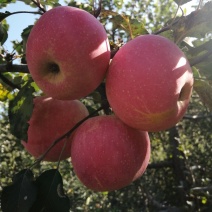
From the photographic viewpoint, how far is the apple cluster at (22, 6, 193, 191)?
3.17ft

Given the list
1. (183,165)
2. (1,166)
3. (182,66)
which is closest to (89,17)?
(182,66)

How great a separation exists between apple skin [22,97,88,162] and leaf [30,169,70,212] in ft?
0.80

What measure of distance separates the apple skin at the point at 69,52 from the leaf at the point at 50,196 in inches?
11.2

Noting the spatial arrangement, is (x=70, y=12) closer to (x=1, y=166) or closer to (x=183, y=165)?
(x=1, y=166)

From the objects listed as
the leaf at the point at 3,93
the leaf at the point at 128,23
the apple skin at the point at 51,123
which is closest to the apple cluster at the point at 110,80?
the apple skin at the point at 51,123

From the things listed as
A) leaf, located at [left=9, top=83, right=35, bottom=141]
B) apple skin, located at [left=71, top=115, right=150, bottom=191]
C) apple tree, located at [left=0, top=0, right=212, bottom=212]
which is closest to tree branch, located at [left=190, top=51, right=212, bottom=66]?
apple tree, located at [left=0, top=0, right=212, bottom=212]

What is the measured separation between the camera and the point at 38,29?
3.37 ft

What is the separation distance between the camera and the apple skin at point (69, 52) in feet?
3.19

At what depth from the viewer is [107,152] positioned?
111cm

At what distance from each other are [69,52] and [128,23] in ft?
1.72

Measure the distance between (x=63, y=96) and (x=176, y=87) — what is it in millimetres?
341

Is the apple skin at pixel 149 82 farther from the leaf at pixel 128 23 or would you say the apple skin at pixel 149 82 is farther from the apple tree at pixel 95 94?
the leaf at pixel 128 23

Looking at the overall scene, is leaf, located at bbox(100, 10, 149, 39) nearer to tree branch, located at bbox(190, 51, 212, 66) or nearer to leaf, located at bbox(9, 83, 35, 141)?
tree branch, located at bbox(190, 51, 212, 66)

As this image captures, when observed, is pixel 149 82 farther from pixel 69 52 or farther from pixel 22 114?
pixel 22 114
